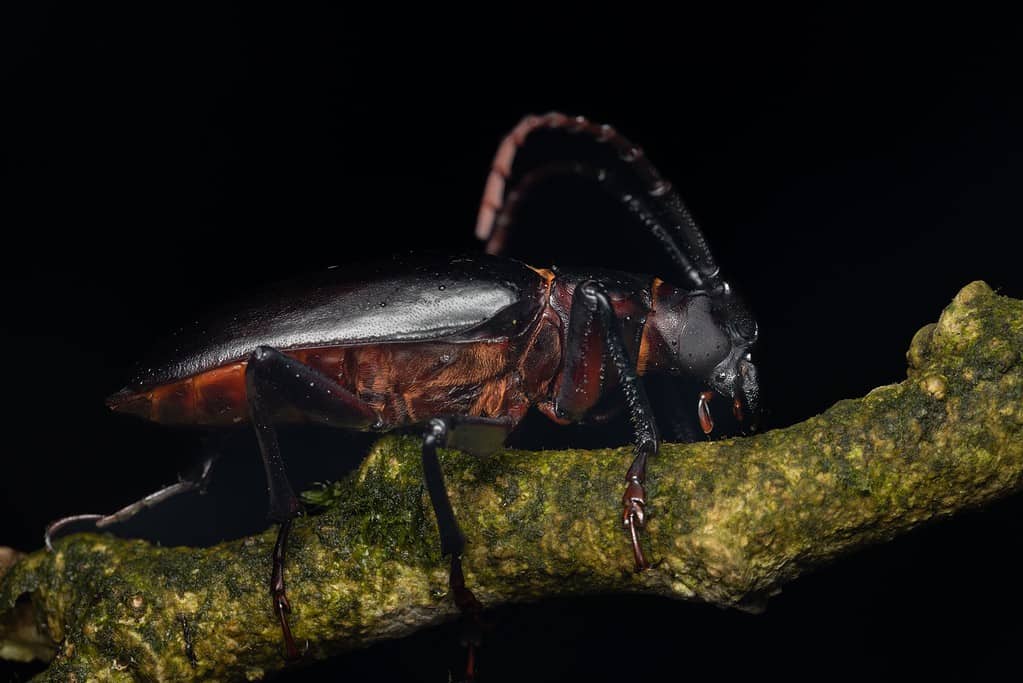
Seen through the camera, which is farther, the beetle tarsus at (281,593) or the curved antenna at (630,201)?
the curved antenna at (630,201)

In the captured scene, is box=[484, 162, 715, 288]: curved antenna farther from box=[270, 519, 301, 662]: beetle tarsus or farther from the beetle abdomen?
box=[270, 519, 301, 662]: beetle tarsus

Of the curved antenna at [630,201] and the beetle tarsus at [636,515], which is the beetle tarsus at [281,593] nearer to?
the beetle tarsus at [636,515]

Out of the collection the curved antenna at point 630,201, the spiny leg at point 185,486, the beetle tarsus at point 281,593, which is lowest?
the beetle tarsus at point 281,593

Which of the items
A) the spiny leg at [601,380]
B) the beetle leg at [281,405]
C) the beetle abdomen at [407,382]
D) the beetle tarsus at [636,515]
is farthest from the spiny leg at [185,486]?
the beetle tarsus at [636,515]

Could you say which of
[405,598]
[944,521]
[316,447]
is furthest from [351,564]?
[944,521]

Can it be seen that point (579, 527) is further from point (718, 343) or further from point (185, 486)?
point (185, 486)

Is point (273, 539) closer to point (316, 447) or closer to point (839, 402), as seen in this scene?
point (316, 447)


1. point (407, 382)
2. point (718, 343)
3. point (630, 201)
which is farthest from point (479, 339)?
point (718, 343)
